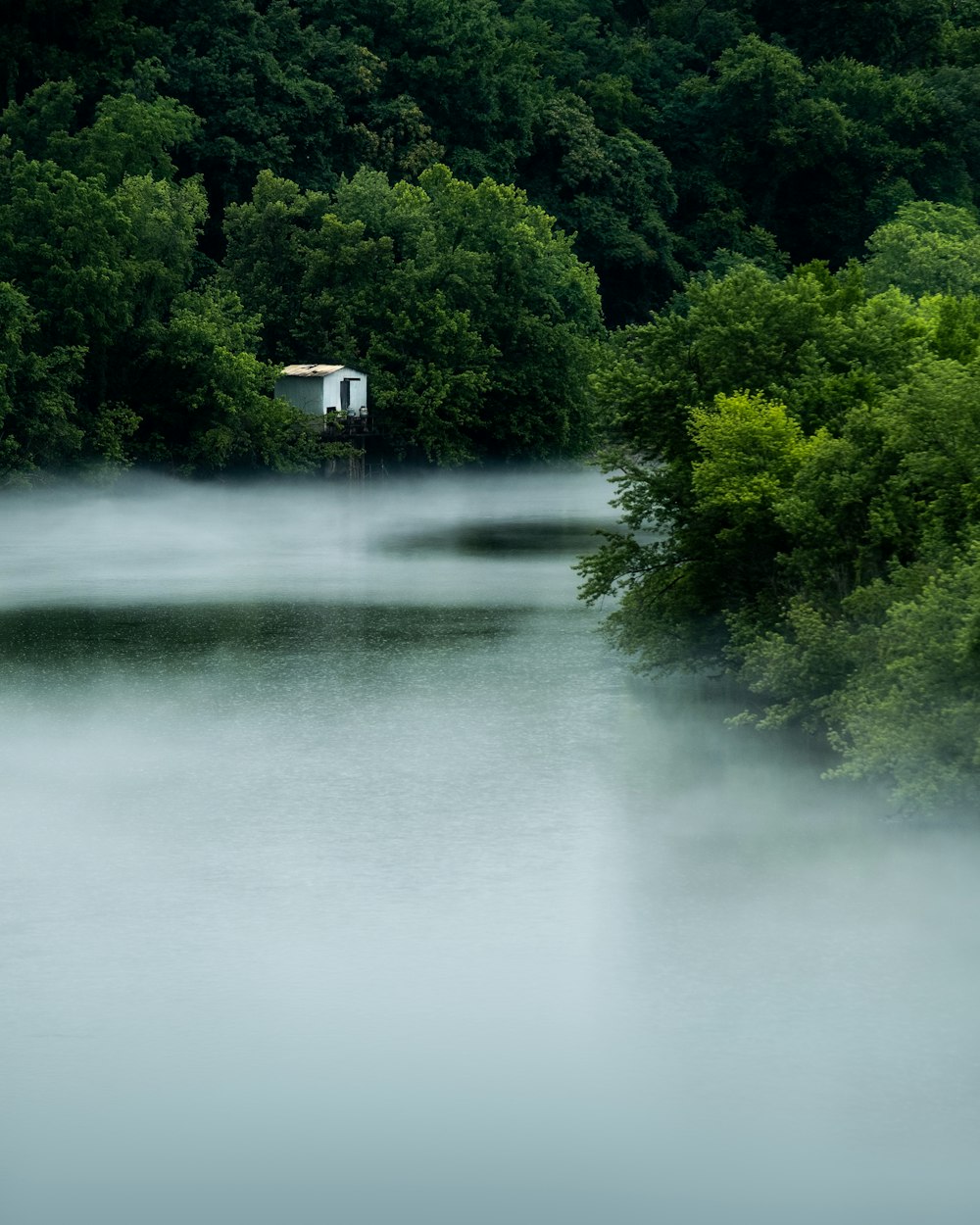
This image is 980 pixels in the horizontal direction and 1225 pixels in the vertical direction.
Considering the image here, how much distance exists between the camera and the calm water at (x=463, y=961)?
1557 cm

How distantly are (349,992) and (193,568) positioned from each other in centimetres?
3322

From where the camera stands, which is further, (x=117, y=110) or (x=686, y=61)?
(x=686, y=61)

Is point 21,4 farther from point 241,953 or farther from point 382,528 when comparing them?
point 241,953

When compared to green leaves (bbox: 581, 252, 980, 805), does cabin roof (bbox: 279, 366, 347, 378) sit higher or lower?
higher

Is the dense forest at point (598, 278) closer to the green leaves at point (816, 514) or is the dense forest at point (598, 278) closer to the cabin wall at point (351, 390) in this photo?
the green leaves at point (816, 514)

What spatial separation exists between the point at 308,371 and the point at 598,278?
16.8 meters

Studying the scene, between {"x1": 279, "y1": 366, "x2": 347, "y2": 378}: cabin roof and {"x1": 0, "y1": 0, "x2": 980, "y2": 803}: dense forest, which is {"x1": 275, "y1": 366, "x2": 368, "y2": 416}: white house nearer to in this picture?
{"x1": 279, "y1": 366, "x2": 347, "y2": 378}: cabin roof

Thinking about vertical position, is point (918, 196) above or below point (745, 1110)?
above

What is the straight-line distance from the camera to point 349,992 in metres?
18.8

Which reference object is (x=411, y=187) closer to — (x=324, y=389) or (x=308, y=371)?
(x=308, y=371)

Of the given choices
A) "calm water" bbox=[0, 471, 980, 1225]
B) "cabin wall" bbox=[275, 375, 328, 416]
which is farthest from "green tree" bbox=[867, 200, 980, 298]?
"calm water" bbox=[0, 471, 980, 1225]

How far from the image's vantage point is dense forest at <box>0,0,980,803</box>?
2688 cm

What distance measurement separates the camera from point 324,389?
7256cm

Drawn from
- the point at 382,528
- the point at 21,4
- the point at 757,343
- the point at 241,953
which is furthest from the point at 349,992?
the point at 21,4
